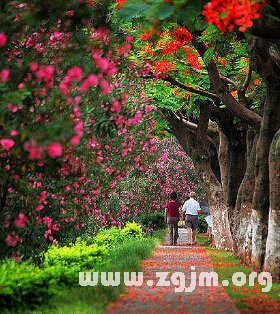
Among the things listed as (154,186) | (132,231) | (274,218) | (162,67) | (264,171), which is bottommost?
(132,231)

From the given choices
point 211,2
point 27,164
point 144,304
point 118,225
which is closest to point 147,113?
point 144,304

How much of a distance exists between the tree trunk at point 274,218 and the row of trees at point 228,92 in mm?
19

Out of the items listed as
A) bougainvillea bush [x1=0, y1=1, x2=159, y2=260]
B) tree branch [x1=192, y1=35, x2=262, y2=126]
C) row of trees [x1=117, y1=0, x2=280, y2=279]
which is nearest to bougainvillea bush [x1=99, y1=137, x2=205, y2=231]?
row of trees [x1=117, y1=0, x2=280, y2=279]

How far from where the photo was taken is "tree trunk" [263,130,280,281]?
1605 centimetres

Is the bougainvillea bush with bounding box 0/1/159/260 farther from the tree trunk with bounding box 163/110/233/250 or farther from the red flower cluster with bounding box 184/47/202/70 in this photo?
the tree trunk with bounding box 163/110/233/250

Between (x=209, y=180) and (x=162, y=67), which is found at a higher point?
(x=162, y=67)

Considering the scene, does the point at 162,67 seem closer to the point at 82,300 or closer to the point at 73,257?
the point at 73,257

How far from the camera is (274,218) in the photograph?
16.0 meters

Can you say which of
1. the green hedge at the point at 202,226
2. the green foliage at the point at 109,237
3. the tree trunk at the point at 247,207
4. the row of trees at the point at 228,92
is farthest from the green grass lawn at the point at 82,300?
the green hedge at the point at 202,226

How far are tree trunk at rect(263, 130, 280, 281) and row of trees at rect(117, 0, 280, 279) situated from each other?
0.06ft

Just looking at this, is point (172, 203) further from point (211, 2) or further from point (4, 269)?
point (211, 2)

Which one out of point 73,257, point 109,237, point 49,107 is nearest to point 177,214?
point 109,237

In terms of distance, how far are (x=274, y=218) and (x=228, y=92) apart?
5210 mm

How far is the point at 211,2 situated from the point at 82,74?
242 centimetres
